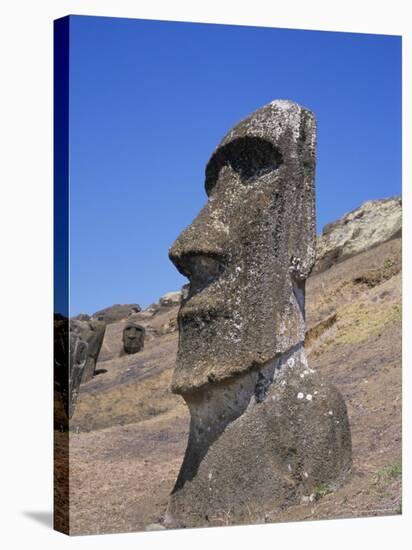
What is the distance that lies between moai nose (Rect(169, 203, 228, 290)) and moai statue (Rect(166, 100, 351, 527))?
0.01m

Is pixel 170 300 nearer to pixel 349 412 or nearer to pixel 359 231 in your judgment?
pixel 359 231

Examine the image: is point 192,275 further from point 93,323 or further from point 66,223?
point 93,323

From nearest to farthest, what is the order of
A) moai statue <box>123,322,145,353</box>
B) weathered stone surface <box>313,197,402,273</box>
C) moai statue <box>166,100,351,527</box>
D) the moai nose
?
moai statue <box>166,100,351,527</box> → the moai nose → weathered stone surface <box>313,197,402,273</box> → moai statue <box>123,322,145,353</box>

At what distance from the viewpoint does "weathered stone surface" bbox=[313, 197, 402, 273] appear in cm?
3406

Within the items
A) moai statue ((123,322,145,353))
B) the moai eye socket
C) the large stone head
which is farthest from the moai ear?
moai statue ((123,322,145,353))

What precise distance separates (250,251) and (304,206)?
92 cm

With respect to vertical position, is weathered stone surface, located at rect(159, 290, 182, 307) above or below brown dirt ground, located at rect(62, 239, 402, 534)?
above

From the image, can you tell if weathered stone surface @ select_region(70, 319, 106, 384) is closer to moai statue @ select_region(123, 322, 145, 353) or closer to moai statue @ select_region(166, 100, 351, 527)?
moai statue @ select_region(123, 322, 145, 353)

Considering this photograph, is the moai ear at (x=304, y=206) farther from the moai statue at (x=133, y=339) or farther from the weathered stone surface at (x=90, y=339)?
the moai statue at (x=133, y=339)

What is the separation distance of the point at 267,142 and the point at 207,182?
0.93 m

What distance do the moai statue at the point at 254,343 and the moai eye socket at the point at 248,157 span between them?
0.01 metres

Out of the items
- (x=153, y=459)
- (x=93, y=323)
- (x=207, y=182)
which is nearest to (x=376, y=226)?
(x=93, y=323)

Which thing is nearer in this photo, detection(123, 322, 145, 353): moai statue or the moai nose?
the moai nose

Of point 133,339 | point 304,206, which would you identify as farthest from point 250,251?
point 133,339
